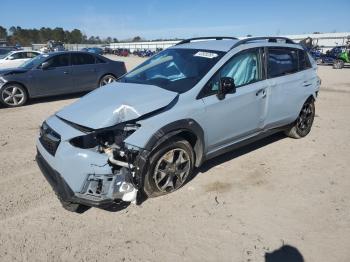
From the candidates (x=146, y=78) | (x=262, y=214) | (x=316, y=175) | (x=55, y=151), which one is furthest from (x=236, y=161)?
(x=55, y=151)

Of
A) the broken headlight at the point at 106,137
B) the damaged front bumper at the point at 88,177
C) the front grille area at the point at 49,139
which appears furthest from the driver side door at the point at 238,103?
the front grille area at the point at 49,139

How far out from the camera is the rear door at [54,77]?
30.6 feet

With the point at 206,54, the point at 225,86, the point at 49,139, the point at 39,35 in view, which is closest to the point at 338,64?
the point at 206,54

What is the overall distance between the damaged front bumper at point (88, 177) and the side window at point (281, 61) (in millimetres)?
2816

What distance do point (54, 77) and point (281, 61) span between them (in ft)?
22.4

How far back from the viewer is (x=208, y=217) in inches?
141

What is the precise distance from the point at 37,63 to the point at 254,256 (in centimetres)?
870

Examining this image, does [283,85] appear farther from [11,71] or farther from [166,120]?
[11,71]

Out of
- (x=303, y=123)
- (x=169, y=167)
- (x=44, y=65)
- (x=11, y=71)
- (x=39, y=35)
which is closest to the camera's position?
(x=169, y=167)

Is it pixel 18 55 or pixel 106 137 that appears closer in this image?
pixel 106 137

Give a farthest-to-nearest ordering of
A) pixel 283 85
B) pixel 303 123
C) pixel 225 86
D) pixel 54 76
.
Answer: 1. pixel 54 76
2. pixel 303 123
3. pixel 283 85
4. pixel 225 86

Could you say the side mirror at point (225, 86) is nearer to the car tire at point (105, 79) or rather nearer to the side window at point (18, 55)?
the car tire at point (105, 79)

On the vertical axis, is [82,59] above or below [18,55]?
below

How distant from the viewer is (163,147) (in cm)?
368
